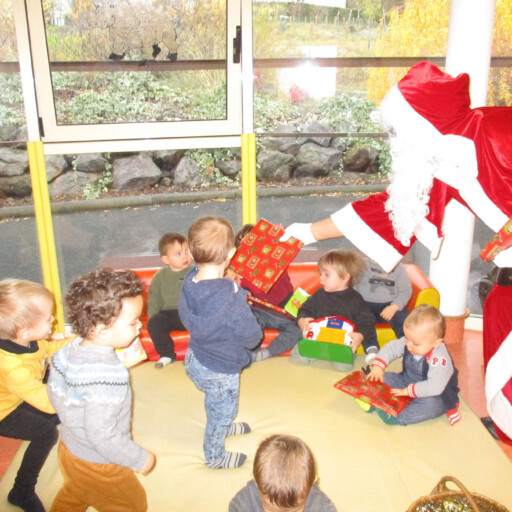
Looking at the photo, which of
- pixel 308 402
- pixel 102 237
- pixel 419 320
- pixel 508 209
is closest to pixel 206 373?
pixel 308 402

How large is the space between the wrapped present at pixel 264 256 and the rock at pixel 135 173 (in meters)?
0.92

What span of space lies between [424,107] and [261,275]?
58.8 inches

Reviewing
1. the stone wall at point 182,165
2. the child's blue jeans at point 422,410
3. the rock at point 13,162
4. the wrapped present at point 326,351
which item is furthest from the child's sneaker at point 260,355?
the rock at point 13,162

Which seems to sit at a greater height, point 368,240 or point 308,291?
point 368,240

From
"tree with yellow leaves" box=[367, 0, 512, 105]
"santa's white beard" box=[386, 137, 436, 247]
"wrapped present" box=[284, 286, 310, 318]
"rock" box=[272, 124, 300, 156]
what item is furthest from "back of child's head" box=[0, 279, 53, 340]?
"tree with yellow leaves" box=[367, 0, 512, 105]

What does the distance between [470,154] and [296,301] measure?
175cm

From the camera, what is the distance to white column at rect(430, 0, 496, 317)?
2.92 meters

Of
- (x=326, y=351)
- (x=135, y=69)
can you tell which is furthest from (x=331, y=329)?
(x=135, y=69)

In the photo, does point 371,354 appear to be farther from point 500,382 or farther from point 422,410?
point 500,382

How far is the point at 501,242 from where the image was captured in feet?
5.46

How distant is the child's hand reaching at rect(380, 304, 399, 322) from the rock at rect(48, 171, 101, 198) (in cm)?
206

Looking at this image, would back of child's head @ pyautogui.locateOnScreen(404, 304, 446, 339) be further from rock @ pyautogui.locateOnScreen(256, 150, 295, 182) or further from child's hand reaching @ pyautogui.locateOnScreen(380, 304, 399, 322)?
rock @ pyautogui.locateOnScreen(256, 150, 295, 182)

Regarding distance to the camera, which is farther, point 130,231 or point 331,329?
point 130,231

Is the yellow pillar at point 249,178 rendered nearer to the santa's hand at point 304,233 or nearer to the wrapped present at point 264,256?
the wrapped present at point 264,256
